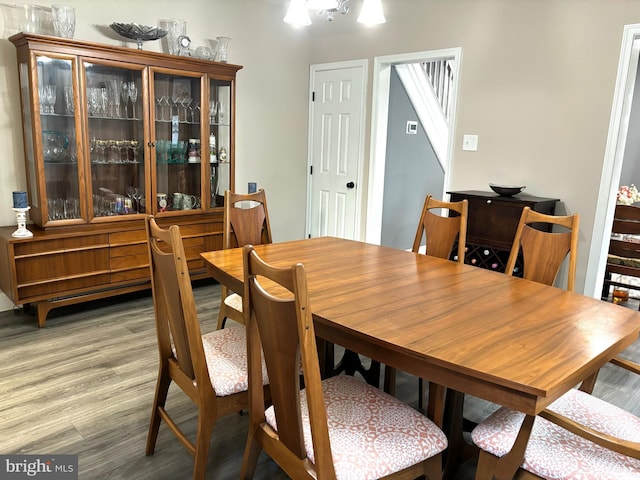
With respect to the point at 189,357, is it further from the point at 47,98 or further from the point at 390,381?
the point at 47,98

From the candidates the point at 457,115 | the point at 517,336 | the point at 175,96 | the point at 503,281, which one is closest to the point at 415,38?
the point at 457,115

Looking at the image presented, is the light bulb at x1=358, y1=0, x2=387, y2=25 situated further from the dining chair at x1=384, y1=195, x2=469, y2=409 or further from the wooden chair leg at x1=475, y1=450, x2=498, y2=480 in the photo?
the wooden chair leg at x1=475, y1=450, x2=498, y2=480

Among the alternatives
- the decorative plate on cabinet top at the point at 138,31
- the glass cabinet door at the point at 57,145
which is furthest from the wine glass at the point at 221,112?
the glass cabinet door at the point at 57,145

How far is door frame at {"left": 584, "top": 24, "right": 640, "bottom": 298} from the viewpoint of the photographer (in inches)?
126

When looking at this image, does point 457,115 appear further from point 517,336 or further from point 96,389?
point 96,389

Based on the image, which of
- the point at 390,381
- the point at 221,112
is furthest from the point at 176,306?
the point at 221,112

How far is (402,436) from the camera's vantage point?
1464 millimetres

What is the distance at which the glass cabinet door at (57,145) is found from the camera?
3.27m

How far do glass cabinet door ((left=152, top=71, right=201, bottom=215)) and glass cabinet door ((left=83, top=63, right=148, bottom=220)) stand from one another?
0.14m

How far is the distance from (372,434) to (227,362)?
667 millimetres

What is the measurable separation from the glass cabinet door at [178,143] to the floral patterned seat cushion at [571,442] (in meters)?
3.10

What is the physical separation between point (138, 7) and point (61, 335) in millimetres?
2599

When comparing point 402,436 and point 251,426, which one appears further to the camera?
point 251,426

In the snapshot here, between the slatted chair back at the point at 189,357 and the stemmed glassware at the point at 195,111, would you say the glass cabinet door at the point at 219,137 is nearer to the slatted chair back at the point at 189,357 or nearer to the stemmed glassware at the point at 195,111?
the stemmed glassware at the point at 195,111
